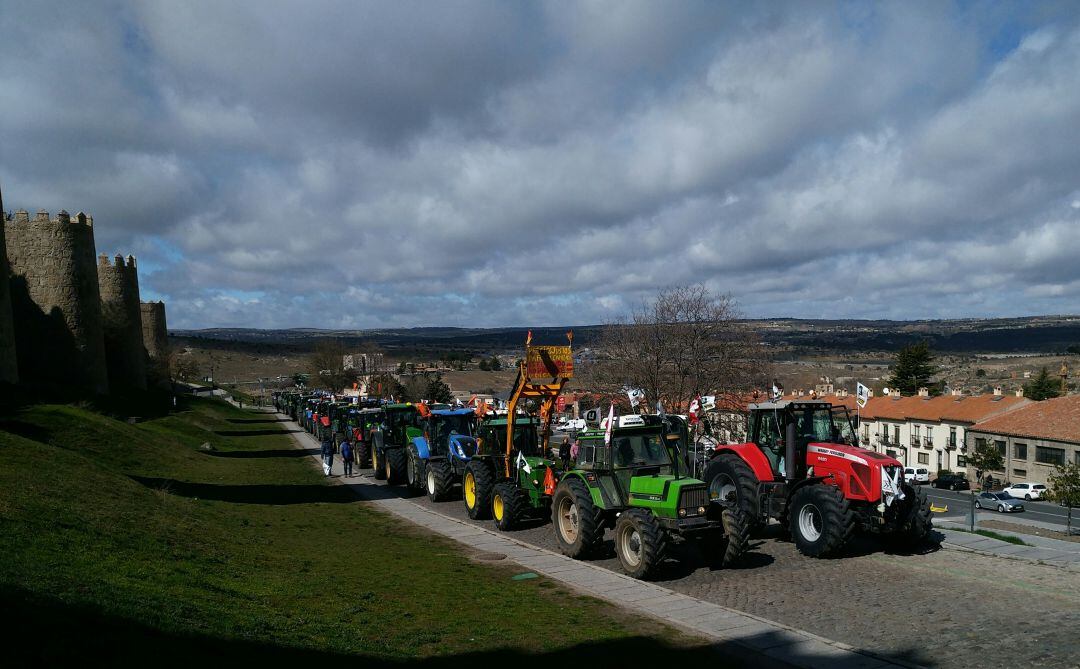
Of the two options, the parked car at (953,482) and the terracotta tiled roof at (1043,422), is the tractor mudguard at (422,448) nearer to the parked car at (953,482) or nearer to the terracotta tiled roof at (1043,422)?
the terracotta tiled roof at (1043,422)

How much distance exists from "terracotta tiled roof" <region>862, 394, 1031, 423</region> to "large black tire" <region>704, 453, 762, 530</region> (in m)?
43.4

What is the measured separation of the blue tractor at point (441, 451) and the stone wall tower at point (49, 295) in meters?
23.4

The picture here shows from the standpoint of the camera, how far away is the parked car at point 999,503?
28938 mm

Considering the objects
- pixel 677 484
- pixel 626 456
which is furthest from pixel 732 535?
pixel 626 456

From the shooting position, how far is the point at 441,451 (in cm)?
1972

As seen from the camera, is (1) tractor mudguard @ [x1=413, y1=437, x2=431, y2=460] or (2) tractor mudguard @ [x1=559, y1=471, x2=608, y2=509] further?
(1) tractor mudguard @ [x1=413, y1=437, x2=431, y2=460]

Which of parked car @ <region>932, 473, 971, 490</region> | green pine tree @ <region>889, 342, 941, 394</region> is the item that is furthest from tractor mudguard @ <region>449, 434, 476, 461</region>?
green pine tree @ <region>889, 342, 941, 394</region>

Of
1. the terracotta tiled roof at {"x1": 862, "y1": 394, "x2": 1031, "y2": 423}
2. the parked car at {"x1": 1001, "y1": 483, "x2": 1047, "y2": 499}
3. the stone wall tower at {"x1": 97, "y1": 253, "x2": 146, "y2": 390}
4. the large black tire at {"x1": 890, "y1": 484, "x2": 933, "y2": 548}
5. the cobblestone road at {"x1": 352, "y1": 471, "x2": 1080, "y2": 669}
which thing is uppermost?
the stone wall tower at {"x1": 97, "y1": 253, "x2": 146, "y2": 390}

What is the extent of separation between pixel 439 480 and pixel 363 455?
1000 cm

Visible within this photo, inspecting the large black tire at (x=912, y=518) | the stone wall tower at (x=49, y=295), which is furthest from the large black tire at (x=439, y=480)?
the stone wall tower at (x=49, y=295)

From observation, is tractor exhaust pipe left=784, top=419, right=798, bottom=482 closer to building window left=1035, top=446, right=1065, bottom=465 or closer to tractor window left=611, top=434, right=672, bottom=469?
tractor window left=611, top=434, right=672, bottom=469

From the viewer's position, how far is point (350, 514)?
16906mm

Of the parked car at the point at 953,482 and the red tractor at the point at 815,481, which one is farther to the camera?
the parked car at the point at 953,482

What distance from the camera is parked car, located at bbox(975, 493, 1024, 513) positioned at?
94.9ft
